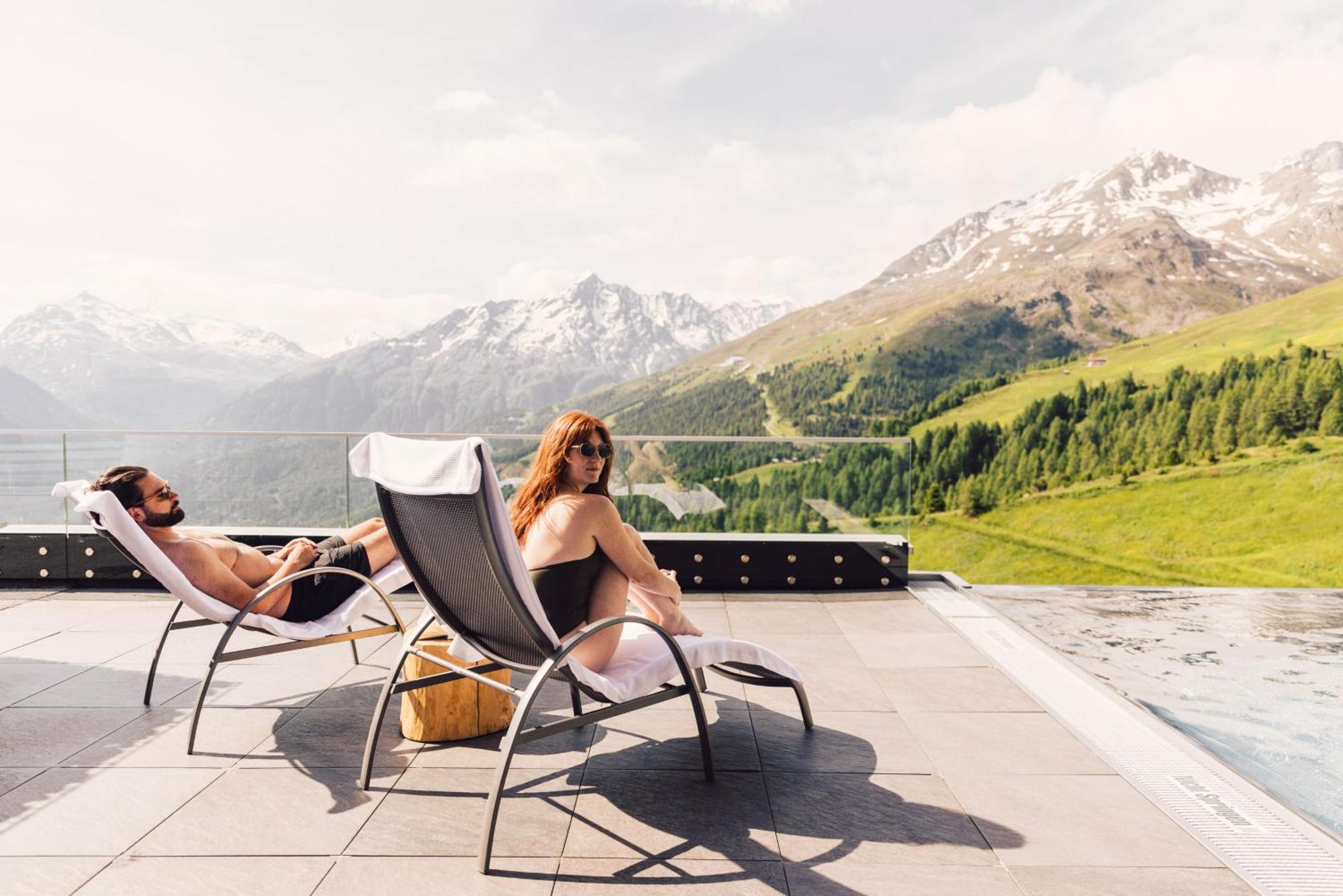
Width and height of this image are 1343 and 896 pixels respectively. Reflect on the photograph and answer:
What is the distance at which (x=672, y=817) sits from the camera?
9.17 feet

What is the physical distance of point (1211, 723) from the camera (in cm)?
435

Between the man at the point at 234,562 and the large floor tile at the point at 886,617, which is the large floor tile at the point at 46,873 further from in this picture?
the large floor tile at the point at 886,617

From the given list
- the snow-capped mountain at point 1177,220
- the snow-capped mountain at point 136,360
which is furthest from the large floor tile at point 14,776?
the snow-capped mountain at point 136,360

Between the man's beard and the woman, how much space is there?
1.63 meters

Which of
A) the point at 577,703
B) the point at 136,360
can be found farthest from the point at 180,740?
the point at 136,360

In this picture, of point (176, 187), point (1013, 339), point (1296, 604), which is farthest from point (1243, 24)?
point (176, 187)

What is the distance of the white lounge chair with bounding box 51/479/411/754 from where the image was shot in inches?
134

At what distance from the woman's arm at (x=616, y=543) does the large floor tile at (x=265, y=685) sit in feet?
5.72

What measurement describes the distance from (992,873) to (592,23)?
132ft

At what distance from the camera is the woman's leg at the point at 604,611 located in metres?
2.98

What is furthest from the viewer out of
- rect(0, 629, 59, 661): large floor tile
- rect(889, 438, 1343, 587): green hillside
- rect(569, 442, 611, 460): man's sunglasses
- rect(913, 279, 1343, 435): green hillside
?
rect(913, 279, 1343, 435): green hillside

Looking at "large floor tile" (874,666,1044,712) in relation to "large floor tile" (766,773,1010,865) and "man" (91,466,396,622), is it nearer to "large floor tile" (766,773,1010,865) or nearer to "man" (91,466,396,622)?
"large floor tile" (766,773,1010,865)

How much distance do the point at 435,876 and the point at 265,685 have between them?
80.1 inches

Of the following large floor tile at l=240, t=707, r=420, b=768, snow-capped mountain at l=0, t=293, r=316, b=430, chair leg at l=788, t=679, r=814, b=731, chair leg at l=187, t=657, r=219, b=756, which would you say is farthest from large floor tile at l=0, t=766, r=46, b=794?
snow-capped mountain at l=0, t=293, r=316, b=430
